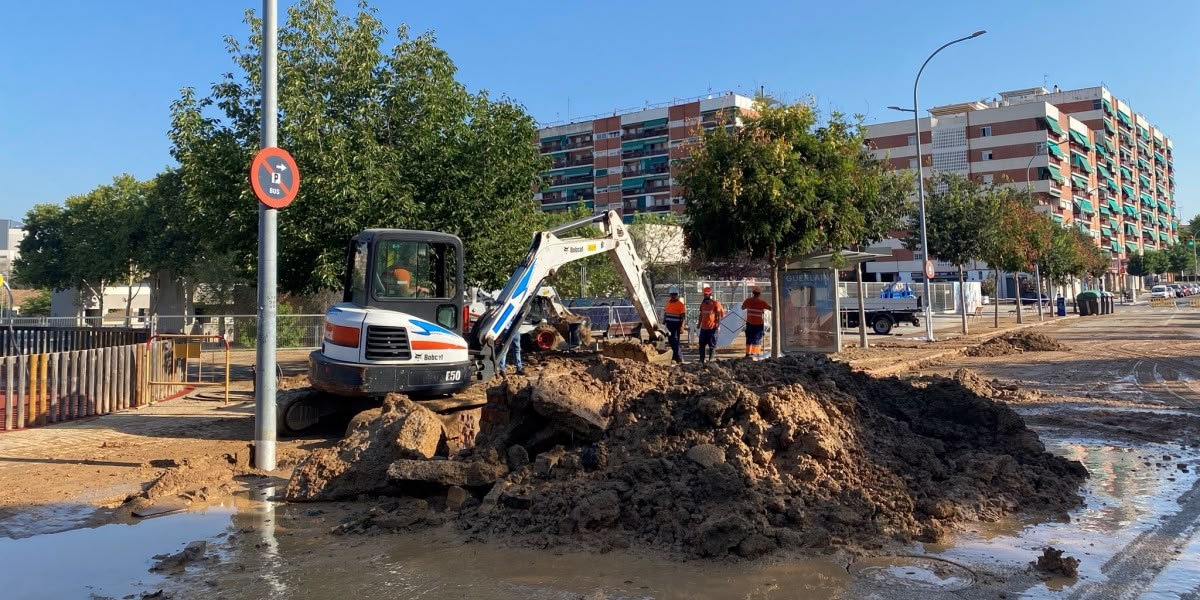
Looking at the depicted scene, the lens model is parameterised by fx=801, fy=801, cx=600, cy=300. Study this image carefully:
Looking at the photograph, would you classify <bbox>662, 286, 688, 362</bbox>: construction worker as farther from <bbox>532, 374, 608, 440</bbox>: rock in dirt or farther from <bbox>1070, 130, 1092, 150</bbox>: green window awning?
<bbox>1070, 130, 1092, 150</bbox>: green window awning

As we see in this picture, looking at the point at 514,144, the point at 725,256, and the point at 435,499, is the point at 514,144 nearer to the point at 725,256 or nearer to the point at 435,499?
the point at 725,256

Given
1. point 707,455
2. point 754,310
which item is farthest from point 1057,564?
point 754,310

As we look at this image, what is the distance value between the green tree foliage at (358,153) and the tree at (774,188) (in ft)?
12.7

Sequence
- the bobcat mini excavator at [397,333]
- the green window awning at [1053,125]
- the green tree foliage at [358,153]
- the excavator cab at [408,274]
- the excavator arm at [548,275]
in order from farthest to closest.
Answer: the green window awning at [1053,125] < the green tree foliage at [358,153] < the excavator arm at [548,275] < the excavator cab at [408,274] < the bobcat mini excavator at [397,333]

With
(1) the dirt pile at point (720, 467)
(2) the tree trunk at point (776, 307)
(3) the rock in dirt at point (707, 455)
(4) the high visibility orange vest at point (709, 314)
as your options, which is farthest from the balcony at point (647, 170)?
(3) the rock in dirt at point (707, 455)

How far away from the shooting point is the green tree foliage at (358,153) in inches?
594

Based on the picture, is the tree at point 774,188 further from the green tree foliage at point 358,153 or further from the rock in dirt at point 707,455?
the rock in dirt at point 707,455

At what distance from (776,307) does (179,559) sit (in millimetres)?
15013

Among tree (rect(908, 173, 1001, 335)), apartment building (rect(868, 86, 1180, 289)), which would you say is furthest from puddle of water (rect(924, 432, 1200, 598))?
apartment building (rect(868, 86, 1180, 289))

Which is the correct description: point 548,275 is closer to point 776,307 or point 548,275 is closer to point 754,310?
point 754,310

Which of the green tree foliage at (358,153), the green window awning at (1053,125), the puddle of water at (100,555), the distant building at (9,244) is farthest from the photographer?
the green window awning at (1053,125)

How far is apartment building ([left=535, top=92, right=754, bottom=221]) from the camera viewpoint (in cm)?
9700

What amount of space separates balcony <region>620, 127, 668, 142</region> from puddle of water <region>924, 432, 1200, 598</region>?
93146 mm

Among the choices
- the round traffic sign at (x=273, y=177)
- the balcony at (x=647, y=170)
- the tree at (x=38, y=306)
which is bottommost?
the round traffic sign at (x=273, y=177)
